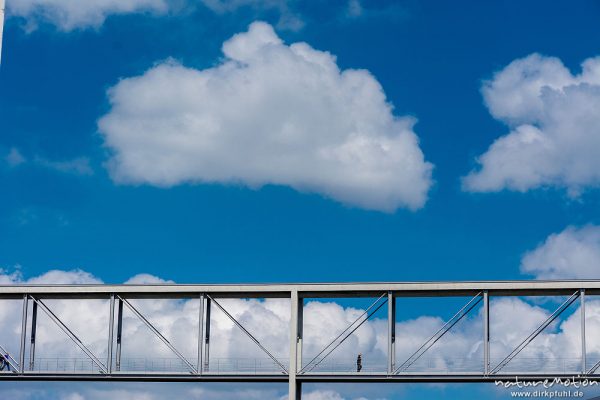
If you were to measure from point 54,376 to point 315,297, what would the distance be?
662 inches

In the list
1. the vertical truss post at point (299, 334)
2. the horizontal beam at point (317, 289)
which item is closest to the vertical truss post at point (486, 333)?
the horizontal beam at point (317, 289)

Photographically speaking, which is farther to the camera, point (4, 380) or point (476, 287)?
point (4, 380)

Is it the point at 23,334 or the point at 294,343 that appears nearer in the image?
the point at 294,343

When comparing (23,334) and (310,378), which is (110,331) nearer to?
(23,334)

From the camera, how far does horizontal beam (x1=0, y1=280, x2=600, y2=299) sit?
5922 cm

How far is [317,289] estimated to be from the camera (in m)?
61.2

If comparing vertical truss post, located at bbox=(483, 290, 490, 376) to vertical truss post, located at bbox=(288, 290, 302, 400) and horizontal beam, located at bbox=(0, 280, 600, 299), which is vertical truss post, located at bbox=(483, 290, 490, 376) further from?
vertical truss post, located at bbox=(288, 290, 302, 400)

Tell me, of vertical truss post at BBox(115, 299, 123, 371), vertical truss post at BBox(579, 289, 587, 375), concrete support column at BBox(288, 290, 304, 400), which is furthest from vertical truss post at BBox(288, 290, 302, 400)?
vertical truss post at BBox(579, 289, 587, 375)

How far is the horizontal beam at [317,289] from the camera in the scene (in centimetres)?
5922

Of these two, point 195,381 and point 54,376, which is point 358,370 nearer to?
point 195,381

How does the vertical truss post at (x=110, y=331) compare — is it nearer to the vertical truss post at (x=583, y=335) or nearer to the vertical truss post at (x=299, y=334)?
the vertical truss post at (x=299, y=334)

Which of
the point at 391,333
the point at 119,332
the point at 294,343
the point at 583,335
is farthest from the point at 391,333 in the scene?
the point at 119,332

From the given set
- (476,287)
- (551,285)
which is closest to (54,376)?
(476,287)

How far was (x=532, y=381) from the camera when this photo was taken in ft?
199
